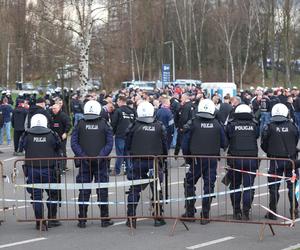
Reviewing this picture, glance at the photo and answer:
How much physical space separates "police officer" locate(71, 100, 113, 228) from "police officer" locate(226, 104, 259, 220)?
1.86 metres

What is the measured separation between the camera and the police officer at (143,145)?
8633mm

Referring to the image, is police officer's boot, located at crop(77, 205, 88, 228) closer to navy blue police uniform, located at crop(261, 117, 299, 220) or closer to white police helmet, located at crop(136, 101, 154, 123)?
white police helmet, located at crop(136, 101, 154, 123)

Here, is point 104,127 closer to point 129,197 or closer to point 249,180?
point 129,197

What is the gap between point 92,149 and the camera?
8.89 m

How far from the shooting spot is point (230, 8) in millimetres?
57875

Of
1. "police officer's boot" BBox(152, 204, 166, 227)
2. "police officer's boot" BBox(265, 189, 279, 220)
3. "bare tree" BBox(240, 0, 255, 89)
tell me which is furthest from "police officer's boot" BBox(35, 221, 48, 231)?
"bare tree" BBox(240, 0, 255, 89)

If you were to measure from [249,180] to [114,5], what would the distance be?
21.8m

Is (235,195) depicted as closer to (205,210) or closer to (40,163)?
(205,210)

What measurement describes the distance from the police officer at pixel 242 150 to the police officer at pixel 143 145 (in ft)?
3.48

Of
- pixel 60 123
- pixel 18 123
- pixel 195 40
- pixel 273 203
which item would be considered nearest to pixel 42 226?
pixel 273 203

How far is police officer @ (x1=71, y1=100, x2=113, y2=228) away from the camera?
869 centimetres

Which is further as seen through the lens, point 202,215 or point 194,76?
point 194,76

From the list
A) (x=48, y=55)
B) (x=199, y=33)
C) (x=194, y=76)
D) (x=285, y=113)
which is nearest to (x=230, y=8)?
(x=199, y=33)

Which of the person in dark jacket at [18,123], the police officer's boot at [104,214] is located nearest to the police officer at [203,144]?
the police officer's boot at [104,214]
